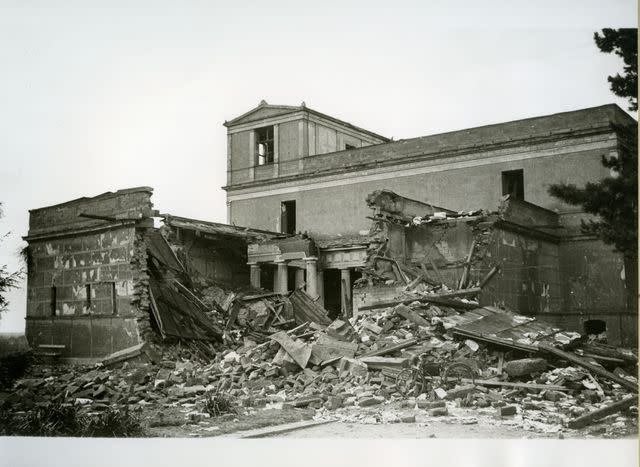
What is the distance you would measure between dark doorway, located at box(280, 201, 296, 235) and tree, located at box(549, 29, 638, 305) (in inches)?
582

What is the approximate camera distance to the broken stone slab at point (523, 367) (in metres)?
8.59

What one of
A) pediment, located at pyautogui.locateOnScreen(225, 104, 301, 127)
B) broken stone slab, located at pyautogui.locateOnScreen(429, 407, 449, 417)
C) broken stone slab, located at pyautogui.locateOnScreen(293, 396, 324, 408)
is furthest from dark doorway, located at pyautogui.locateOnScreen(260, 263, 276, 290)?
broken stone slab, located at pyautogui.locateOnScreen(429, 407, 449, 417)

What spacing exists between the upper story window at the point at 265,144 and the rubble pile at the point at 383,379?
10.4m

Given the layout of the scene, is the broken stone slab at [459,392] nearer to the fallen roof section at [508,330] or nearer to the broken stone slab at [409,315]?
the fallen roof section at [508,330]

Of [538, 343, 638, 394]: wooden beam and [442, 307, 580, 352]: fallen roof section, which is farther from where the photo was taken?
[442, 307, 580, 352]: fallen roof section

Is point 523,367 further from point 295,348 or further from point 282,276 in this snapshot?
point 282,276

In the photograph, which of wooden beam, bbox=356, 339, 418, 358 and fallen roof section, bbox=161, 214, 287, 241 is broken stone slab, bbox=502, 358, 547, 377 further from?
fallen roof section, bbox=161, 214, 287, 241

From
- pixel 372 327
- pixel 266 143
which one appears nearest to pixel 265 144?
pixel 266 143

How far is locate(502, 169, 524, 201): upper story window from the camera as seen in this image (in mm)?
15578

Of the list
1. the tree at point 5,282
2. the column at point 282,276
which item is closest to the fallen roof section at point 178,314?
the tree at point 5,282

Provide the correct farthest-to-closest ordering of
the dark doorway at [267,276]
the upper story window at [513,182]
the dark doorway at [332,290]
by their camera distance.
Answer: the dark doorway at [332,290] → the dark doorway at [267,276] → the upper story window at [513,182]

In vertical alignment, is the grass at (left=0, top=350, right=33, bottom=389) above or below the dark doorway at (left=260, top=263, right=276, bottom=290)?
below

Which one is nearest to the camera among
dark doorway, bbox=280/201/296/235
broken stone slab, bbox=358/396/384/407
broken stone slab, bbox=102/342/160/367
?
broken stone slab, bbox=358/396/384/407

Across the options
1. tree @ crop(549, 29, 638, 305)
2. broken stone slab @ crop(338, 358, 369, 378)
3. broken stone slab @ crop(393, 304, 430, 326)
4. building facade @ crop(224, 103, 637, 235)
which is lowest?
broken stone slab @ crop(338, 358, 369, 378)
